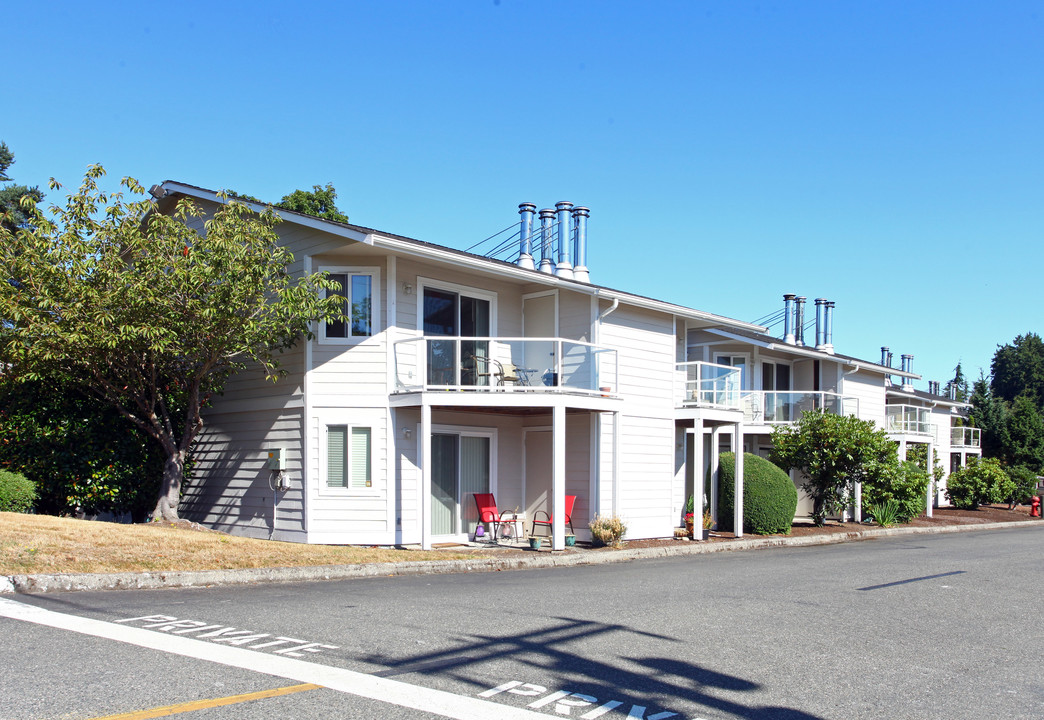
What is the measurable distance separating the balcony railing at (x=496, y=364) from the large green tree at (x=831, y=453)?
10.3 metres

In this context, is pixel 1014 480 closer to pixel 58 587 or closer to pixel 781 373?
pixel 781 373

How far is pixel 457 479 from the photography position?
61.6 feet

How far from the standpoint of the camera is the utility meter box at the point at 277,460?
57.6 feet

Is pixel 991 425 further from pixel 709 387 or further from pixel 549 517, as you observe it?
pixel 549 517

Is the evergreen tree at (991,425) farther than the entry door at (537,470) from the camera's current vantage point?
Yes

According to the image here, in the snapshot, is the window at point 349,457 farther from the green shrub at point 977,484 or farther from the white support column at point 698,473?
the green shrub at point 977,484

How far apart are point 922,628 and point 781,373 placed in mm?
23860

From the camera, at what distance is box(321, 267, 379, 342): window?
17.7 metres

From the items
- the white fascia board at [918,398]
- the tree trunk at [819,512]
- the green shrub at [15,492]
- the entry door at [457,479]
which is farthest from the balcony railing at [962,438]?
the green shrub at [15,492]

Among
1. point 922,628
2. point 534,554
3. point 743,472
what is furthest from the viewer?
point 743,472

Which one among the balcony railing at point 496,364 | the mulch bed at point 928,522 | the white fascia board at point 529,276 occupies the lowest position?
the mulch bed at point 928,522

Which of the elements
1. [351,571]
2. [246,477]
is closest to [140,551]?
[351,571]

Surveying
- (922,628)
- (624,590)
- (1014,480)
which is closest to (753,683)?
(922,628)

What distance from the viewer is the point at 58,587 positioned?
10750 millimetres
